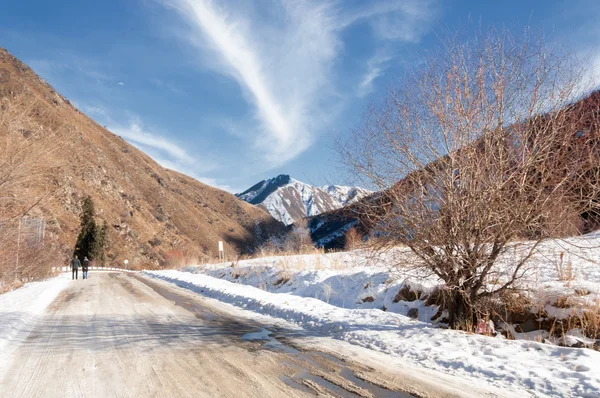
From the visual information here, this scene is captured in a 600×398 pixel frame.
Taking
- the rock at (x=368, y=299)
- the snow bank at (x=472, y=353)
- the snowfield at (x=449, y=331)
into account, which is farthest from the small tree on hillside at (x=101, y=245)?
the snow bank at (x=472, y=353)

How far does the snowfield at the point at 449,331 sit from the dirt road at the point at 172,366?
3.73ft

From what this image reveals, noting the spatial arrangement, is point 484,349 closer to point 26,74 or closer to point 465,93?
point 465,93

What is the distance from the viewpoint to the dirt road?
3.91m

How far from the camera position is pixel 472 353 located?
16.4 ft

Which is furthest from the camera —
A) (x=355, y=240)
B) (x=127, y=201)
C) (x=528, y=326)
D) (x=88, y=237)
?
(x=127, y=201)

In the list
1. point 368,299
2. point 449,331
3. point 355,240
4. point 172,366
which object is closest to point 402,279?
point 368,299

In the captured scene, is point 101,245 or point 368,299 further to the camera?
point 101,245

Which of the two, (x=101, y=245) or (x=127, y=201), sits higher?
(x=127, y=201)

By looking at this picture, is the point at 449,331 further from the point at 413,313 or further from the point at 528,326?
the point at 413,313

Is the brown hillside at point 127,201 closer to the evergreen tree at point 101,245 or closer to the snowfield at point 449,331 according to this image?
the evergreen tree at point 101,245

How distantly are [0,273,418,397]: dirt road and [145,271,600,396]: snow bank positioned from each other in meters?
1.05

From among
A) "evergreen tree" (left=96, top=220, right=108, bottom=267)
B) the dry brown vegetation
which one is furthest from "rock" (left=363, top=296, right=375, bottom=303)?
"evergreen tree" (left=96, top=220, right=108, bottom=267)

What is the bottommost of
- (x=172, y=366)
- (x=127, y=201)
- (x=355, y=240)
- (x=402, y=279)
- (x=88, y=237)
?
(x=172, y=366)

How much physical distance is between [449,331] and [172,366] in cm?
433
